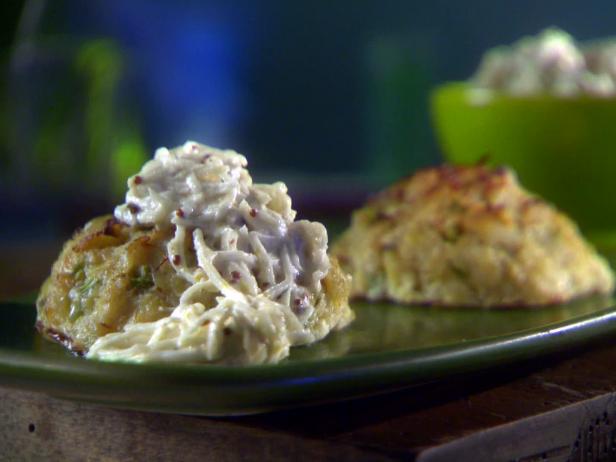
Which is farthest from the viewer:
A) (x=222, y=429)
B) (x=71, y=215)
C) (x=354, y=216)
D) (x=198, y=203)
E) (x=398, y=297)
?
(x=71, y=215)

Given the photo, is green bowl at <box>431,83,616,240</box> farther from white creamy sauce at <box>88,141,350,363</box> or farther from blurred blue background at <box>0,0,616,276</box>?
blurred blue background at <box>0,0,616,276</box>

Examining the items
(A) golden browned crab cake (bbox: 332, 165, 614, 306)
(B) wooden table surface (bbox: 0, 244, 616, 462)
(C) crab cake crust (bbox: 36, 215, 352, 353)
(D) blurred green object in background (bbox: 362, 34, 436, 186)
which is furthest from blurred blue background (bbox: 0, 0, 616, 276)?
(B) wooden table surface (bbox: 0, 244, 616, 462)

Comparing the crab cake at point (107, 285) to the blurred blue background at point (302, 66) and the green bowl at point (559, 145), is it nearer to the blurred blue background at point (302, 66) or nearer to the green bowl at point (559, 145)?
the green bowl at point (559, 145)

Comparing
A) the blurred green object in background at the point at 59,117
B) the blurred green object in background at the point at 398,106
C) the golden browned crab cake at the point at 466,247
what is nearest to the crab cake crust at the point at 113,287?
the golden browned crab cake at the point at 466,247

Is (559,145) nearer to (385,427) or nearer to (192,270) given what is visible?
(192,270)

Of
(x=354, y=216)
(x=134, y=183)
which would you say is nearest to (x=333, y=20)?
(x=354, y=216)

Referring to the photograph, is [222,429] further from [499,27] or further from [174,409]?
[499,27]

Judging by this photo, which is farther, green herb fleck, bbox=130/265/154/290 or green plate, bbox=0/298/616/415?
green herb fleck, bbox=130/265/154/290
